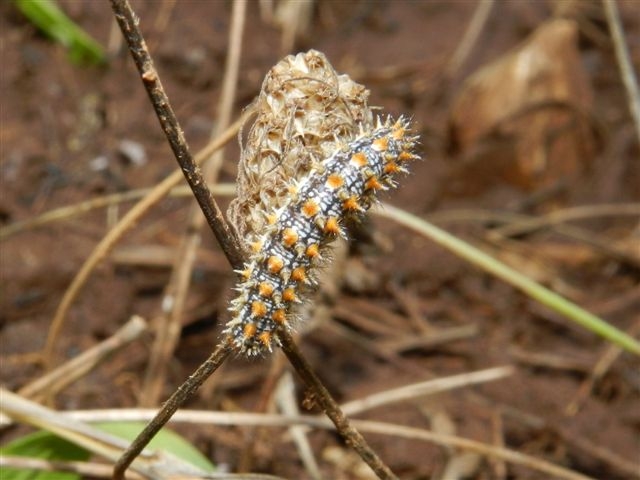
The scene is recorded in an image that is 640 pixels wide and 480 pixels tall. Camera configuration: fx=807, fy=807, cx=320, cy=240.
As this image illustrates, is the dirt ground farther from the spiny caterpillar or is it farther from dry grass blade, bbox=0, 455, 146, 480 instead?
the spiny caterpillar

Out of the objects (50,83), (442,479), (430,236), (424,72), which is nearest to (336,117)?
(430,236)

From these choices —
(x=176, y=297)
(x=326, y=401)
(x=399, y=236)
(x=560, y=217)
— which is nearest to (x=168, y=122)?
(x=326, y=401)

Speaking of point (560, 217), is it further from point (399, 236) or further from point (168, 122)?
point (168, 122)

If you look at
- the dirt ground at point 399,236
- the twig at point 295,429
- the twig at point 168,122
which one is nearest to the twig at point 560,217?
the dirt ground at point 399,236

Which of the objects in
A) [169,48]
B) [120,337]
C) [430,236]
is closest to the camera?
[120,337]

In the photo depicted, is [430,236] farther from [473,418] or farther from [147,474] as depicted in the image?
[147,474]

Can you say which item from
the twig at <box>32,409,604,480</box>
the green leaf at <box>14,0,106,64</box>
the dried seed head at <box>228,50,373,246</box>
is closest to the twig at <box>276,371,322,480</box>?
the twig at <box>32,409,604,480</box>
